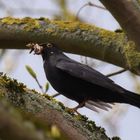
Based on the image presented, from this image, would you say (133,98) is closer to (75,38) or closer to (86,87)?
(86,87)

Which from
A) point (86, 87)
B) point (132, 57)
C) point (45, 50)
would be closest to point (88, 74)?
point (86, 87)

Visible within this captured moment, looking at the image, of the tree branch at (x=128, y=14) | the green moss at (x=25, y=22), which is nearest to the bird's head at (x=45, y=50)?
the green moss at (x=25, y=22)

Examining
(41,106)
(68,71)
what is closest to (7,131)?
(41,106)

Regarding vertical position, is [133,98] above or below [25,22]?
below

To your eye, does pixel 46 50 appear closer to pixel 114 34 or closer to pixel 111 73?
pixel 111 73

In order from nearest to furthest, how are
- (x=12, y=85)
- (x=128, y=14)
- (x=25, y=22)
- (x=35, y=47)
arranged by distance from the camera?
1. (x=128, y=14)
2. (x=12, y=85)
3. (x=25, y=22)
4. (x=35, y=47)

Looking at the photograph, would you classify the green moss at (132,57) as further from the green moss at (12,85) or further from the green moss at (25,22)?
the green moss at (12,85)
